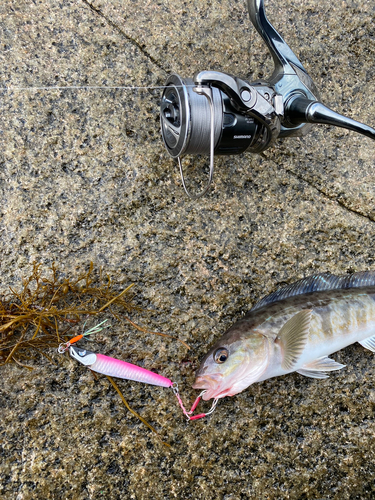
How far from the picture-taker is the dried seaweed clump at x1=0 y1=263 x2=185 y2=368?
76.3 inches

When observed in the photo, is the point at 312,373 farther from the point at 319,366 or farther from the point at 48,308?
the point at 48,308

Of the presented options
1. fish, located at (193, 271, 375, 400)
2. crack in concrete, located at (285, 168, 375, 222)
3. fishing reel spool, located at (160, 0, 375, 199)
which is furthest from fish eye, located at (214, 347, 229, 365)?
crack in concrete, located at (285, 168, 375, 222)

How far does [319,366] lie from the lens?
210cm

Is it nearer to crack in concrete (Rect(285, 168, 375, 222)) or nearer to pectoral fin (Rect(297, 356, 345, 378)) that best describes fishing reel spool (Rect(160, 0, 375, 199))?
crack in concrete (Rect(285, 168, 375, 222))

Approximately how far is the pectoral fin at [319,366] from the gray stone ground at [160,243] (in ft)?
0.33

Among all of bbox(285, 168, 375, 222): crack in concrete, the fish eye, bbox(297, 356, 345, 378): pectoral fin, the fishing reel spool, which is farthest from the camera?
bbox(285, 168, 375, 222): crack in concrete

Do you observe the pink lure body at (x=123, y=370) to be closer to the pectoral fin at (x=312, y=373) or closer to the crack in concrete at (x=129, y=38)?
the pectoral fin at (x=312, y=373)

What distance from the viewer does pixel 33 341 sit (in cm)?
196

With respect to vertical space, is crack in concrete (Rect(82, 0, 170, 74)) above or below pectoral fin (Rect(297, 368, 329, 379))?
above

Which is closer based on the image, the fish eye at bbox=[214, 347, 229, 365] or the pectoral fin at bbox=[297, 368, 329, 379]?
the fish eye at bbox=[214, 347, 229, 365]

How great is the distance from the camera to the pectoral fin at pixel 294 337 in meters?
1.98

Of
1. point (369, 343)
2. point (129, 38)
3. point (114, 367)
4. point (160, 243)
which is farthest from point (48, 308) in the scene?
point (369, 343)

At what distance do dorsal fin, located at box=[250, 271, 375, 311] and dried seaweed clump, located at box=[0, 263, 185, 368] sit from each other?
0.71 metres

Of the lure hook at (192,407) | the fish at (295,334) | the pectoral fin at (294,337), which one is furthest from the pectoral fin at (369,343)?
the lure hook at (192,407)
